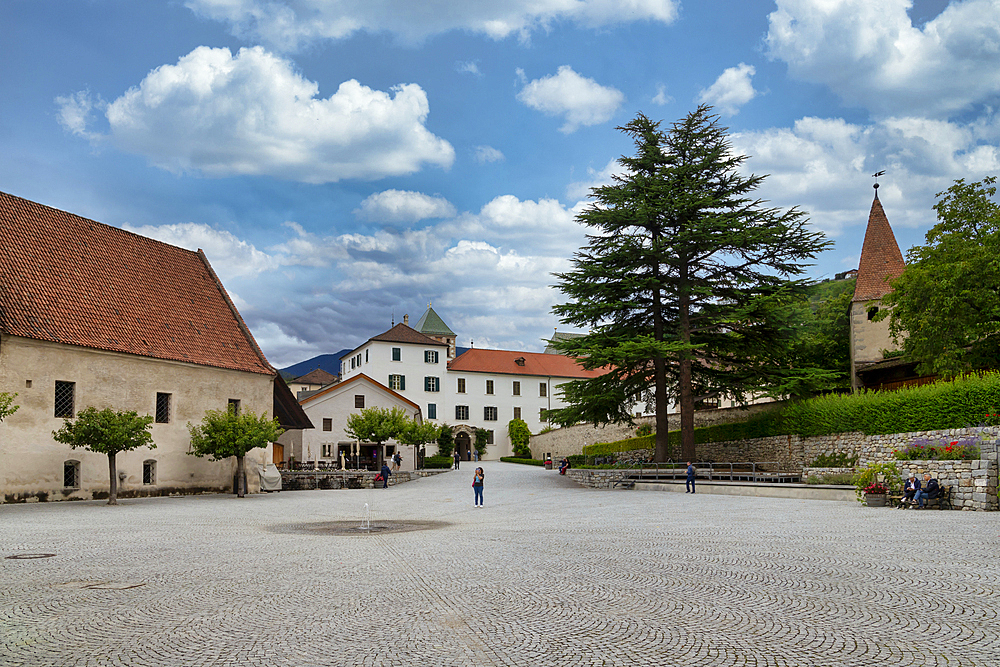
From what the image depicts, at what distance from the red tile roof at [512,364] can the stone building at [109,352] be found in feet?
138

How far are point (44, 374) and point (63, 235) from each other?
297 inches

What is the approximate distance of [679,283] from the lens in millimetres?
34094

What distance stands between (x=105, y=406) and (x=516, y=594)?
81.5 ft

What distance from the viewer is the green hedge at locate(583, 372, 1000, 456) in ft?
74.0

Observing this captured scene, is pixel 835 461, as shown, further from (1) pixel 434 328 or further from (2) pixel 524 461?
(1) pixel 434 328

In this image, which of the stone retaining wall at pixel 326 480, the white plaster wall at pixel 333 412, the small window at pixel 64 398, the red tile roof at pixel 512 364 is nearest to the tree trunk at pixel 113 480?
the small window at pixel 64 398

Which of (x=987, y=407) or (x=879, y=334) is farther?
(x=879, y=334)

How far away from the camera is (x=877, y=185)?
132ft

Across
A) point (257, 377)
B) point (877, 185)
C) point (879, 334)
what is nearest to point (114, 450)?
point (257, 377)

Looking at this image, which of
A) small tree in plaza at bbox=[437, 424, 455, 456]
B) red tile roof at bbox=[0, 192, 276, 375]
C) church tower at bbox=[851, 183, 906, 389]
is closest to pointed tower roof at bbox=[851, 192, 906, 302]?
church tower at bbox=[851, 183, 906, 389]

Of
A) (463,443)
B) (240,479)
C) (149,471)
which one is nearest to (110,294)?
(149,471)

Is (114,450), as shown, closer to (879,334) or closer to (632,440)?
(632,440)

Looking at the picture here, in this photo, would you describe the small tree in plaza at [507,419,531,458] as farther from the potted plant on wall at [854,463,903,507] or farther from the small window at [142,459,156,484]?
the potted plant on wall at [854,463,903,507]

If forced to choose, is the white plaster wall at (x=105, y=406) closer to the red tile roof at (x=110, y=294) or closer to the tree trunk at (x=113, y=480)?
the red tile roof at (x=110, y=294)
